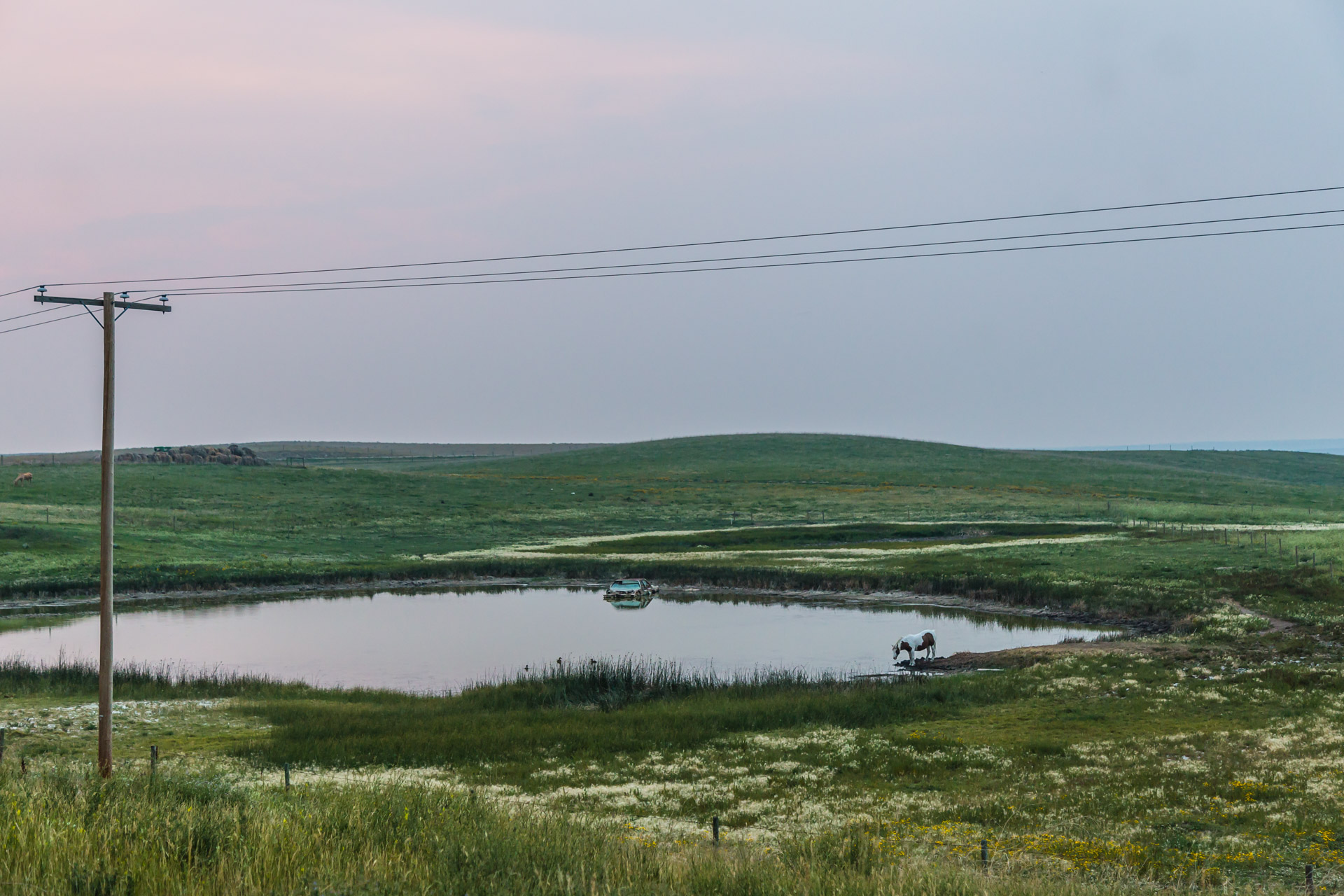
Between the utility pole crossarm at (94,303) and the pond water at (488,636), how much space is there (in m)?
20.7

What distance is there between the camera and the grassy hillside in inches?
2522

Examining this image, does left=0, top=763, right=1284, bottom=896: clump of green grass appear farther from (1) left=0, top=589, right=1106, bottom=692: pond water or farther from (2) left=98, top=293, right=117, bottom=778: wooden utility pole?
(1) left=0, top=589, right=1106, bottom=692: pond water

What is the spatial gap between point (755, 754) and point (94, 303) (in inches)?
699

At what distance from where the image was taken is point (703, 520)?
110938 mm

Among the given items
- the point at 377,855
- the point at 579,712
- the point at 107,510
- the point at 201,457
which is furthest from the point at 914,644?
the point at 201,457

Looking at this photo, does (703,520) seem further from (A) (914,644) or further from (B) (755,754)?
(B) (755,754)

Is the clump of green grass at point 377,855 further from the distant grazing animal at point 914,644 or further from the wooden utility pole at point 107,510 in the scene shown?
Result: the distant grazing animal at point 914,644

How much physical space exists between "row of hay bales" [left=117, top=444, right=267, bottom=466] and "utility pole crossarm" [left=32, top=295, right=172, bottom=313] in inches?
5221

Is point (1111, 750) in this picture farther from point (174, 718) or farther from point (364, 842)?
point (174, 718)

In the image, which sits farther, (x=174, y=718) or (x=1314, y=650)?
(x=1314, y=650)

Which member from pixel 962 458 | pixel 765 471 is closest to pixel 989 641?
pixel 765 471

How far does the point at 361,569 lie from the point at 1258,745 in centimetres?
6145

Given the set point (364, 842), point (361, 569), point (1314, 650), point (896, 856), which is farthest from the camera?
point (361, 569)

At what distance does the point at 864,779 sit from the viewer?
23078 millimetres
